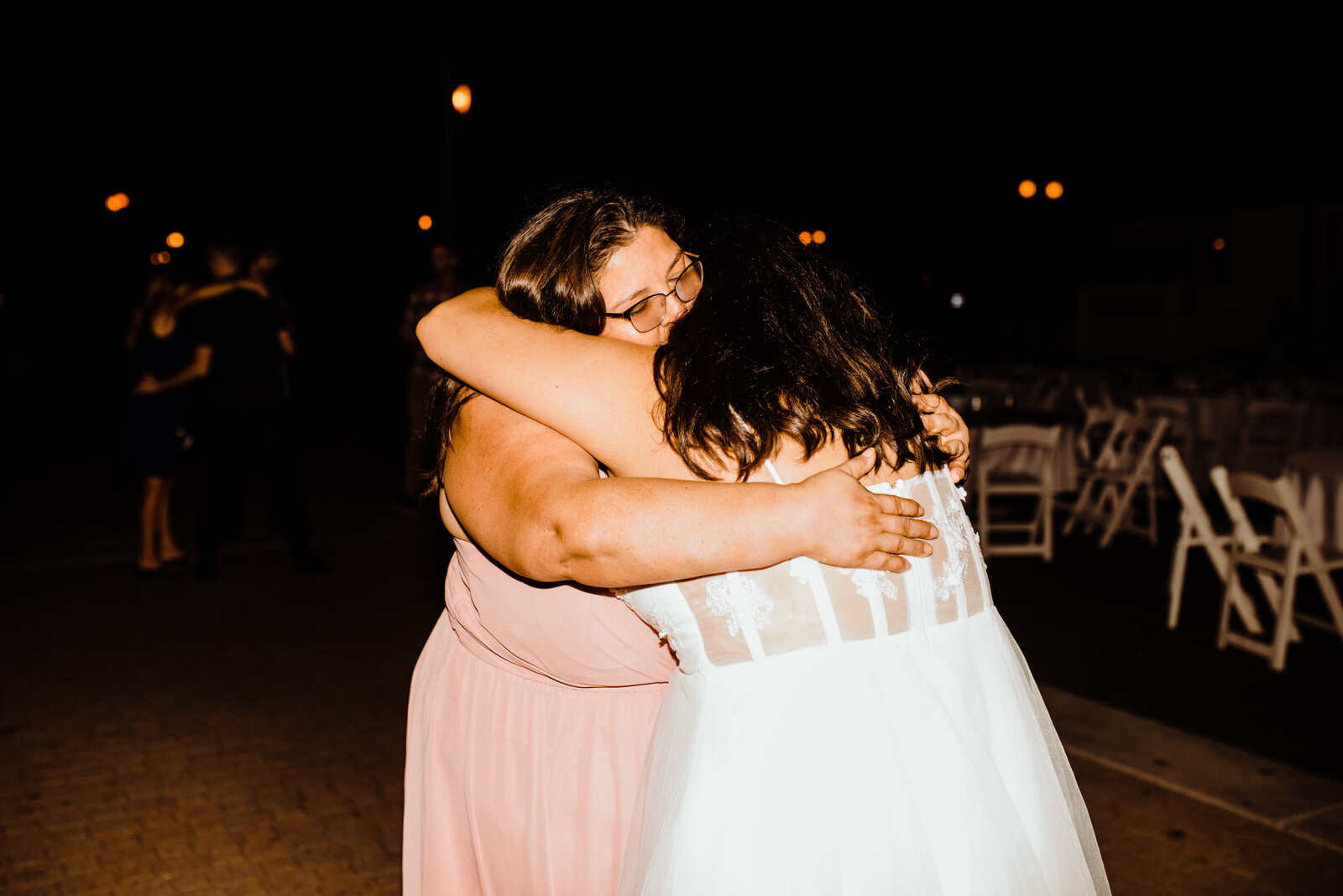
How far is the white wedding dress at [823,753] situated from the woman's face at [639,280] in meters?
0.42

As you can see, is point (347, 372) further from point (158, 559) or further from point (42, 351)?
point (158, 559)

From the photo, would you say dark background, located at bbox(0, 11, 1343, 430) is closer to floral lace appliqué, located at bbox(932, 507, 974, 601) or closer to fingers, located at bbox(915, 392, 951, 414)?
fingers, located at bbox(915, 392, 951, 414)

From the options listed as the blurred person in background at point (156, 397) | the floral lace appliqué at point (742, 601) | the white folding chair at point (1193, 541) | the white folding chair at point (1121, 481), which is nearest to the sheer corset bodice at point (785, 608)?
the floral lace appliqué at point (742, 601)

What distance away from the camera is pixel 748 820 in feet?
4.66

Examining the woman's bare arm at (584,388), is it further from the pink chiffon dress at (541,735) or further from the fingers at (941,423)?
the fingers at (941,423)

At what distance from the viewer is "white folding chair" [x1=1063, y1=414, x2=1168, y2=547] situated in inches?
310

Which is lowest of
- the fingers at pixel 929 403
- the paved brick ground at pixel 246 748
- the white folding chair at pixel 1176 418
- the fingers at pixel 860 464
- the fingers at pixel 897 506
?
the paved brick ground at pixel 246 748

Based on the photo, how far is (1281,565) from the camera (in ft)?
16.9

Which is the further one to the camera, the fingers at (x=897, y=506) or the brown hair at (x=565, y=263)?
the brown hair at (x=565, y=263)

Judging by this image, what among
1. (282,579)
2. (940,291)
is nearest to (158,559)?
(282,579)

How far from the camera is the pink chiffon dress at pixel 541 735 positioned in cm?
171

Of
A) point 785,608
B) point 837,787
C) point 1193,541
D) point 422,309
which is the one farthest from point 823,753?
point 422,309

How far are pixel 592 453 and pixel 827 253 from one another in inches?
19.0

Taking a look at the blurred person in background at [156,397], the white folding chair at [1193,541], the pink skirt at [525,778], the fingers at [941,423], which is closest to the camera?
the fingers at [941,423]
